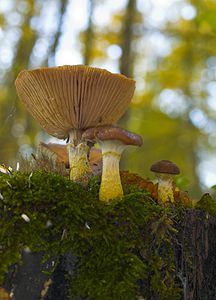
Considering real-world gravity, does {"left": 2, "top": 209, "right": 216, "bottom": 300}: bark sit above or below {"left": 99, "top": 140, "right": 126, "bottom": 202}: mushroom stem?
below

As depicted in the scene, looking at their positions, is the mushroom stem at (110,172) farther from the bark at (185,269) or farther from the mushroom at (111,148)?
the bark at (185,269)

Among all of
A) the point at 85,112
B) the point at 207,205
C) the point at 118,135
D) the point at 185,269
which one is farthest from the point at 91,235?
the point at 207,205

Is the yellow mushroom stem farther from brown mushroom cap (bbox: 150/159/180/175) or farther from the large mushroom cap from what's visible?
brown mushroom cap (bbox: 150/159/180/175)

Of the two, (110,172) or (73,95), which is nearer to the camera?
(110,172)

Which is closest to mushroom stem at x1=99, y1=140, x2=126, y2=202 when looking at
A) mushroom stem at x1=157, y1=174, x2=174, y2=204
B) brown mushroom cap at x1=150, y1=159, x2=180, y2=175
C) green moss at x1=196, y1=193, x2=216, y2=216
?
brown mushroom cap at x1=150, y1=159, x2=180, y2=175

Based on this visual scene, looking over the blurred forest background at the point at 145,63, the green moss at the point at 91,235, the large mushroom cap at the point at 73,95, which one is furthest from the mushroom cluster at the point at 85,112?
the blurred forest background at the point at 145,63

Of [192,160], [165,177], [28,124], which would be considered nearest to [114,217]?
[165,177]

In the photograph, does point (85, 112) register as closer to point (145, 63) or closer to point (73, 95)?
point (73, 95)
